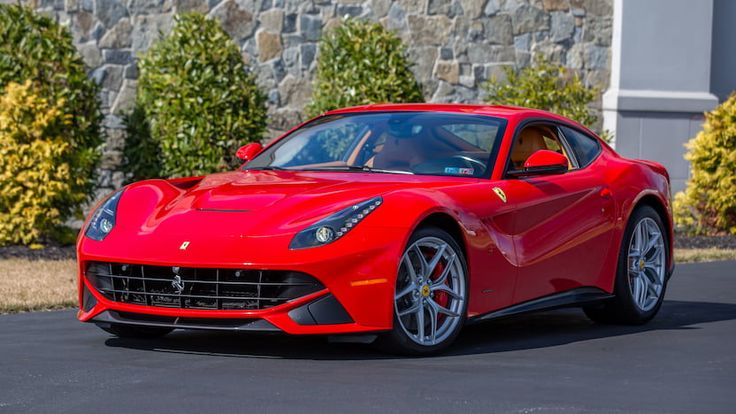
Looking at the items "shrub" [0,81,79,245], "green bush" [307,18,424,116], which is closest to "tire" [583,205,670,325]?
"shrub" [0,81,79,245]

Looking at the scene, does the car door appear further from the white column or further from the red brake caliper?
the white column

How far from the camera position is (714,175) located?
17.3 meters

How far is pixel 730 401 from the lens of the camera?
619 centimetres

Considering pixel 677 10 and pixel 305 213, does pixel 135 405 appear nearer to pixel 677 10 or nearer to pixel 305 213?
pixel 305 213

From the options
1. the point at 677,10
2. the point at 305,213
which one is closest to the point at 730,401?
the point at 305,213

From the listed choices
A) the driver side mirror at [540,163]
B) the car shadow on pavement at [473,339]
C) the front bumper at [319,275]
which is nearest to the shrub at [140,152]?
the car shadow on pavement at [473,339]

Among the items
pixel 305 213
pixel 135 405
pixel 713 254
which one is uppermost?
pixel 305 213

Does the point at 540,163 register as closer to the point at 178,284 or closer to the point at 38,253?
the point at 178,284

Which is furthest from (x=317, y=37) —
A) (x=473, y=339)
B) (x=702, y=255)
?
(x=473, y=339)

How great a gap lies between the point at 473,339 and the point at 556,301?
0.57 metres

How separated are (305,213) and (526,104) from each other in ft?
32.7

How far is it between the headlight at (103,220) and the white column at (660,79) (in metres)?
13.4

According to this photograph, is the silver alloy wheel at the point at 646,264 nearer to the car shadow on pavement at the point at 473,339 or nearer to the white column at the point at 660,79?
the car shadow on pavement at the point at 473,339

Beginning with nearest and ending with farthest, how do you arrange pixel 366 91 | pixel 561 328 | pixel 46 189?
pixel 561 328, pixel 46 189, pixel 366 91
